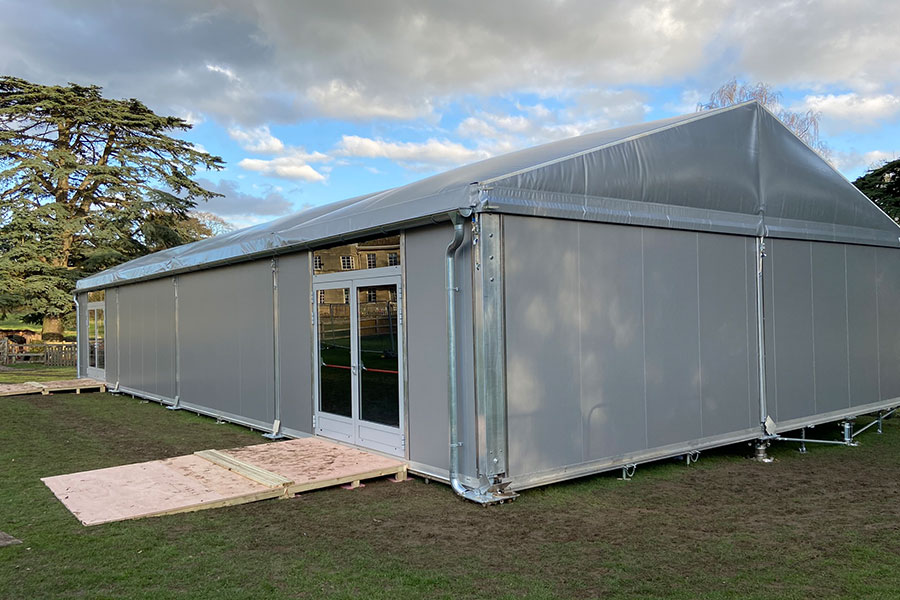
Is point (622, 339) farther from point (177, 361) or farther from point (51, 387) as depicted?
point (51, 387)

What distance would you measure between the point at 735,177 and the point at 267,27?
32.6 ft

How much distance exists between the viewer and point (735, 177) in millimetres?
7355

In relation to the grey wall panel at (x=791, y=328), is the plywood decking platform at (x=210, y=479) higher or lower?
lower

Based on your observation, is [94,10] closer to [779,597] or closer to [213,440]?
[213,440]

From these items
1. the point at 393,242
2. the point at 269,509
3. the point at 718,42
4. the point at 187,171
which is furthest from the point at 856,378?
the point at 187,171

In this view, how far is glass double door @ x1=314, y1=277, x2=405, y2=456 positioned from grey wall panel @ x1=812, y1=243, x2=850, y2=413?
534 cm

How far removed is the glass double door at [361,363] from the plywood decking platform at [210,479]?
295mm

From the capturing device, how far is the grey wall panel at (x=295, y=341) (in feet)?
26.0

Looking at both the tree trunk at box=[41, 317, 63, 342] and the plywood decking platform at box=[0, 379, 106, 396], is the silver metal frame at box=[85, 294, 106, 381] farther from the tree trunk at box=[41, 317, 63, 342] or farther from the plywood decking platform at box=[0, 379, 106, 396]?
the tree trunk at box=[41, 317, 63, 342]

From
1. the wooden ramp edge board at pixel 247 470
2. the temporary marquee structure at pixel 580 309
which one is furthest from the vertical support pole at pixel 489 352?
the wooden ramp edge board at pixel 247 470

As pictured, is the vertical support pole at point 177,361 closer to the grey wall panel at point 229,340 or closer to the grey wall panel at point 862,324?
the grey wall panel at point 229,340

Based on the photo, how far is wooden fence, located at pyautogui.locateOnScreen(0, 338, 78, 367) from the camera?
22.7m

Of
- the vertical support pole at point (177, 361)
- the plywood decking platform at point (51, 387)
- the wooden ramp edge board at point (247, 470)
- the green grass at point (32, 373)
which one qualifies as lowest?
the green grass at point (32, 373)

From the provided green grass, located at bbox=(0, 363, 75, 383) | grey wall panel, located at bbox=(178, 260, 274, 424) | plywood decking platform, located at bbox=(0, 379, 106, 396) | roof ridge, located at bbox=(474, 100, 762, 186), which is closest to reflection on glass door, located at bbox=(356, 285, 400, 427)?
roof ridge, located at bbox=(474, 100, 762, 186)
